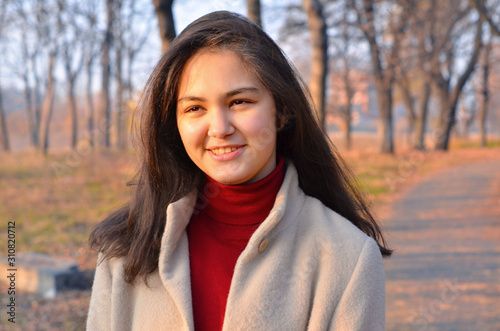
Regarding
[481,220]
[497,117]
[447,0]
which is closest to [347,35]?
[447,0]

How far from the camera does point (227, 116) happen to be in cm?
167

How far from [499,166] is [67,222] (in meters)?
15.4

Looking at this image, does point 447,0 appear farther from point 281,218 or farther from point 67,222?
point 281,218

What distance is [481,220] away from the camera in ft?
31.5

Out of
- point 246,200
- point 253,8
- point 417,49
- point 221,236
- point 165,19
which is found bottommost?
point 221,236

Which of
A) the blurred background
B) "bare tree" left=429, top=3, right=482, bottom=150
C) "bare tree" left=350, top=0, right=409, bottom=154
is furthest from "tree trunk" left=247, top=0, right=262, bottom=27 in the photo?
"bare tree" left=429, top=3, right=482, bottom=150

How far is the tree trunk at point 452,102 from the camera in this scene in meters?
22.1

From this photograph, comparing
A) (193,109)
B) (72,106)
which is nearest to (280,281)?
(193,109)

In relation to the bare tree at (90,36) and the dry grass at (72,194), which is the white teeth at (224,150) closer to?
the dry grass at (72,194)

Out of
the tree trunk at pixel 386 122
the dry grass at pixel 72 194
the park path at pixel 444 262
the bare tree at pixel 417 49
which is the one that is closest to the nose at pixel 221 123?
the dry grass at pixel 72 194

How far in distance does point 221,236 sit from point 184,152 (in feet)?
1.21

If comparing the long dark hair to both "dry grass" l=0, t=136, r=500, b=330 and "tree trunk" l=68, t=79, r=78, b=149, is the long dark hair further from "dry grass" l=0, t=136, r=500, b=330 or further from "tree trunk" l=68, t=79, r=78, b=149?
"tree trunk" l=68, t=79, r=78, b=149

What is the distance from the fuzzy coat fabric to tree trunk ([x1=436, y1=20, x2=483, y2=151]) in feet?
74.6

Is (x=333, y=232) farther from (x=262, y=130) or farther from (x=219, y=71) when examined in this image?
(x=219, y=71)
